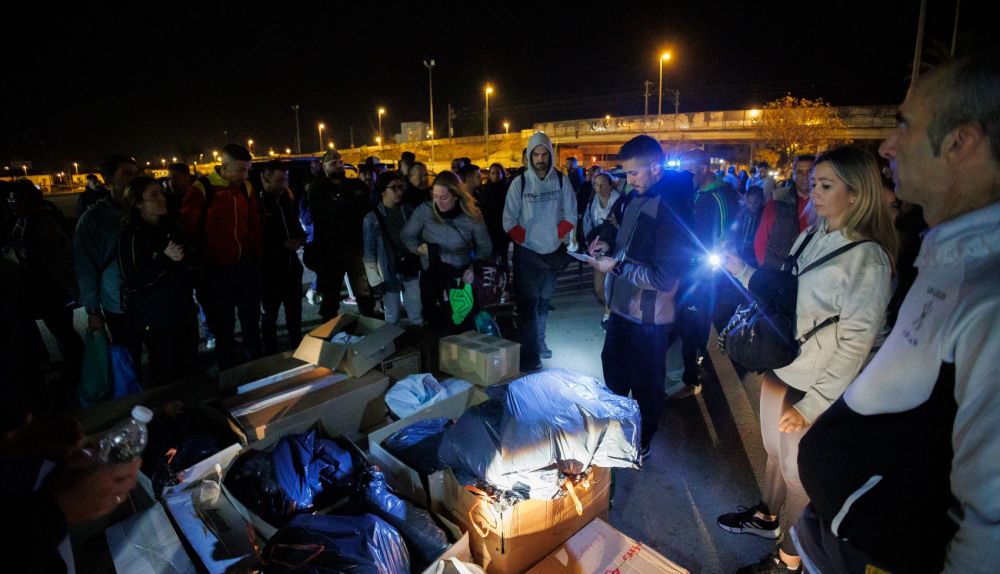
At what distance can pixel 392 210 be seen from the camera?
5414 millimetres

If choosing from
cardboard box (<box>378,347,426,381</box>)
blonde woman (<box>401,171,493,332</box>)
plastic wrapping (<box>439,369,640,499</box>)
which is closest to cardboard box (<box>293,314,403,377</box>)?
cardboard box (<box>378,347,426,381</box>)

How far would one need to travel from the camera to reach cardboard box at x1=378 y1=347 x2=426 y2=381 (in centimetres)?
375

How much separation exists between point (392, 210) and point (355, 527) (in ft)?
13.2

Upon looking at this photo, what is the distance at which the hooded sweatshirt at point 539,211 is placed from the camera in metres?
4.76

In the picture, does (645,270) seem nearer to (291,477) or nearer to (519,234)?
(519,234)

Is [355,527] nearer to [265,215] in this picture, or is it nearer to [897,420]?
[897,420]

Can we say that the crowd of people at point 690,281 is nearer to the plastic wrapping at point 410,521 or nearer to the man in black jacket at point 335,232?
the man in black jacket at point 335,232

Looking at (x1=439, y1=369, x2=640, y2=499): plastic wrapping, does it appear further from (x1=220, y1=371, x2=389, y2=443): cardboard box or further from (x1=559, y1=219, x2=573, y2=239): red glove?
(x1=559, y1=219, x2=573, y2=239): red glove

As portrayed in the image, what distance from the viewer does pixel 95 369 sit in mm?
3602

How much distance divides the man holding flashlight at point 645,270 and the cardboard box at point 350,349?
5.52ft

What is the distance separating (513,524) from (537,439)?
1.28 feet

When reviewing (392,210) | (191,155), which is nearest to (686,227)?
(392,210)

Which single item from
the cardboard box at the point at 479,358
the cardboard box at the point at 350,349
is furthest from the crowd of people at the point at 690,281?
the cardboard box at the point at 350,349

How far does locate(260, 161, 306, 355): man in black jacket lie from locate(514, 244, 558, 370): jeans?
7.73 ft
